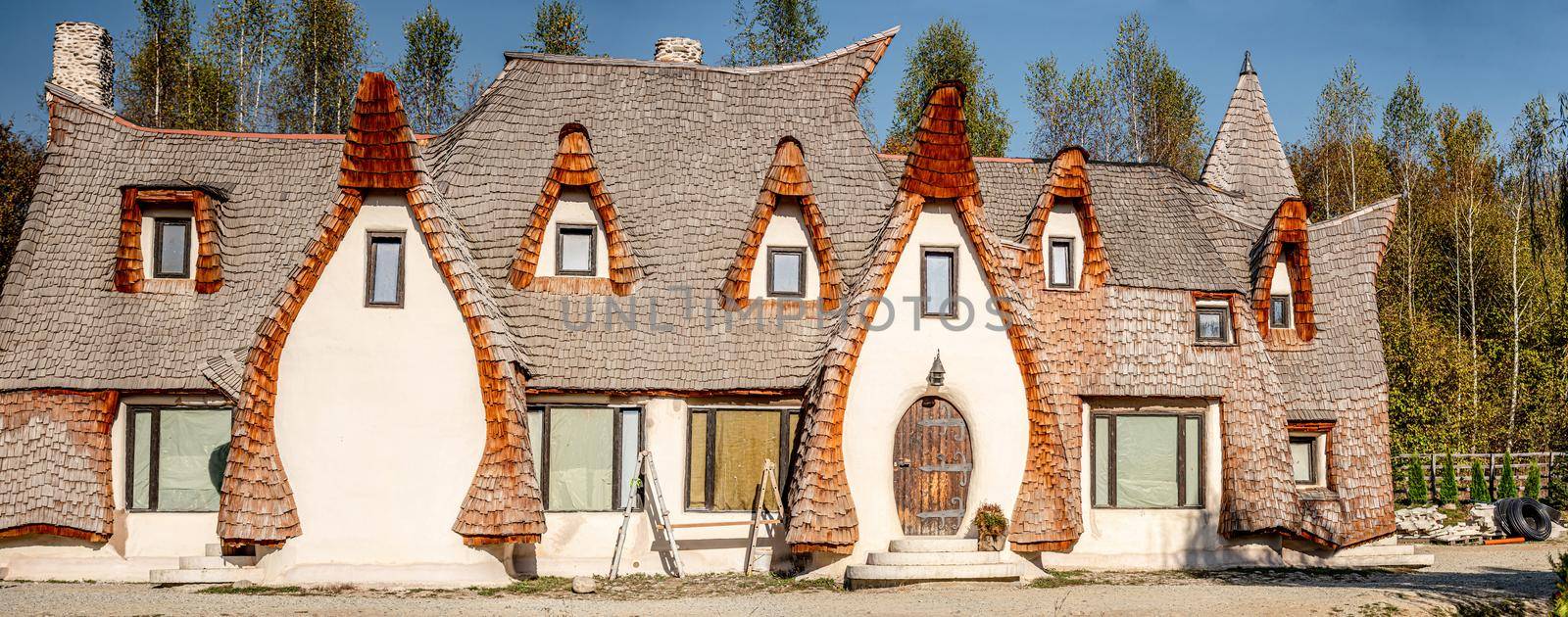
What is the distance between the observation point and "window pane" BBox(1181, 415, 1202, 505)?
64.8ft

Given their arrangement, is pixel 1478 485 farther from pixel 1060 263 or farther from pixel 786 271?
pixel 786 271

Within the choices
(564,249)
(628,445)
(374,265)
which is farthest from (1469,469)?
(374,265)

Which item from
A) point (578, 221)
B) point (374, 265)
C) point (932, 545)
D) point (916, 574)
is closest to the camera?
point (916, 574)

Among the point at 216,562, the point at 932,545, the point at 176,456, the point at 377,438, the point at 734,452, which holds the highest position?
the point at 377,438

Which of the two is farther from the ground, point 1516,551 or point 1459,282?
point 1459,282

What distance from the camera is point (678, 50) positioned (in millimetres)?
23578

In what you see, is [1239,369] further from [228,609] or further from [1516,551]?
[228,609]

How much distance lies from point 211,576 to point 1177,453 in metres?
13.7

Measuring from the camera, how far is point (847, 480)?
59.5 feet

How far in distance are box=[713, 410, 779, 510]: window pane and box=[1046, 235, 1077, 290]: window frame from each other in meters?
4.76

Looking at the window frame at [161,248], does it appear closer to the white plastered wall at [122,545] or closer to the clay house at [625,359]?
the clay house at [625,359]

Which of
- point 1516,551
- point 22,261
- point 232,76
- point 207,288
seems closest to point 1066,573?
point 1516,551

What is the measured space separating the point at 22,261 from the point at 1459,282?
35.3 m

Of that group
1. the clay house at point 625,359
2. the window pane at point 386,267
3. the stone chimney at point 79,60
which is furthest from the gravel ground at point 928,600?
the stone chimney at point 79,60
